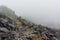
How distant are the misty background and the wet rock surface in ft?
12.3

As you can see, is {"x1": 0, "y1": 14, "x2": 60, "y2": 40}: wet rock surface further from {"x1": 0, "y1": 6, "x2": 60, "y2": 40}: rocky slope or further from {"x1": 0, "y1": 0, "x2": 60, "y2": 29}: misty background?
{"x1": 0, "y1": 0, "x2": 60, "y2": 29}: misty background

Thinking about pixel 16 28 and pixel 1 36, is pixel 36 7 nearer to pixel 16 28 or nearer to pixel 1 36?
pixel 16 28

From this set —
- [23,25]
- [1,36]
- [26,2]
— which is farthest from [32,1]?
[1,36]

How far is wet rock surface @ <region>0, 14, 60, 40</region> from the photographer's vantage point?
13359 mm

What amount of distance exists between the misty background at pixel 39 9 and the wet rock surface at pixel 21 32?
3753mm

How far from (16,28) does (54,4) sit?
11254 millimetres

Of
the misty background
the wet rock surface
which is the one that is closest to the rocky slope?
the wet rock surface

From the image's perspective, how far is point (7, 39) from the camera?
42.8ft

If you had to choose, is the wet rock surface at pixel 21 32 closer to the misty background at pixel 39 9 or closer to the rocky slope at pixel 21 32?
the rocky slope at pixel 21 32

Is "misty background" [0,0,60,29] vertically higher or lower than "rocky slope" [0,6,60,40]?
higher

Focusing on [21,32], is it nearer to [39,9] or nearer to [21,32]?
[21,32]

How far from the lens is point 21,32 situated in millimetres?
14453

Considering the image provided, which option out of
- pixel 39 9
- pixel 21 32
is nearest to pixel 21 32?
pixel 21 32

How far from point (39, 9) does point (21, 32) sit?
32.2ft
